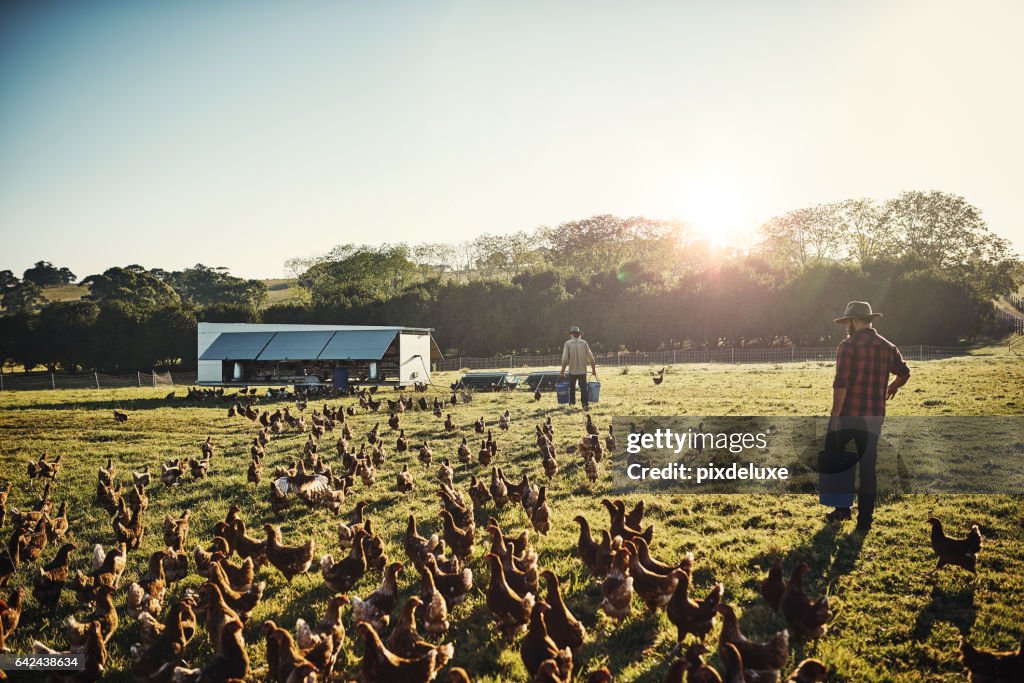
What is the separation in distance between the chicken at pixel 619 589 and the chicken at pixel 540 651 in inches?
36.3

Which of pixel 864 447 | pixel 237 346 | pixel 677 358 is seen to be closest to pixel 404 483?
pixel 864 447

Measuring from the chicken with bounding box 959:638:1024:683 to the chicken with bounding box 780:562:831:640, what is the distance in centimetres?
89

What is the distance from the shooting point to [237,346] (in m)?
36.8

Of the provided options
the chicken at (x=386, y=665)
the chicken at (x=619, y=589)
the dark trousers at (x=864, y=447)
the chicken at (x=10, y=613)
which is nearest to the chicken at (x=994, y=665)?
the chicken at (x=619, y=589)

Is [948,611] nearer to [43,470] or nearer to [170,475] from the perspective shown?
[170,475]

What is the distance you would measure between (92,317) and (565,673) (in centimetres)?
7176

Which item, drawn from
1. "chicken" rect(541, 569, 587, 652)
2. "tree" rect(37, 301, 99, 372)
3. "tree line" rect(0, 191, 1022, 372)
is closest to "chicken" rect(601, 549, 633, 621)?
"chicken" rect(541, 569, 587, 652)

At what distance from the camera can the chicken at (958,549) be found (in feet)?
18.3

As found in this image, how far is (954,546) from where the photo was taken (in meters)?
5.64

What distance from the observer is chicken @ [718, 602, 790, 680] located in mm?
3818

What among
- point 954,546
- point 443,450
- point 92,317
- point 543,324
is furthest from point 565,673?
point 92,317

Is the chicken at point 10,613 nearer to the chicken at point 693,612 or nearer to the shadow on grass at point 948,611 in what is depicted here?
the chicken at point 693,612

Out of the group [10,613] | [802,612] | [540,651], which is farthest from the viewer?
[10,613]

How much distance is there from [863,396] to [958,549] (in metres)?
1.79
